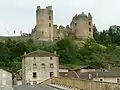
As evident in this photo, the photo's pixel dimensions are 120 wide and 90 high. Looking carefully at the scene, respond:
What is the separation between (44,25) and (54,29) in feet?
19.9

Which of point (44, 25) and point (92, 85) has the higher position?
point (44, 25)

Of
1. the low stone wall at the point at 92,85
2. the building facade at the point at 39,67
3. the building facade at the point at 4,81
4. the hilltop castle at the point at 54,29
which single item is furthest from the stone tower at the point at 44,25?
the building facade at the point at 4,81

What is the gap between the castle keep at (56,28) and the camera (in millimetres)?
91375

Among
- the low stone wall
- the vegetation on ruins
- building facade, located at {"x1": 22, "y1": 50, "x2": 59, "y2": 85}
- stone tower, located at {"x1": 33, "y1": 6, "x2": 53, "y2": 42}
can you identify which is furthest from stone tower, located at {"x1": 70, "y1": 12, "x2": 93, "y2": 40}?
the low stone wall

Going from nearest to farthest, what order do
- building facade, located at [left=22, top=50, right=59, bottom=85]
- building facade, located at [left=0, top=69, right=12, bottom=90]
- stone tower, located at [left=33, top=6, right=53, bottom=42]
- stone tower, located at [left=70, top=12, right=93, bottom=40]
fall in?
1. building facade, located at [left=0, top=69, right=12, bottom=90]
2. building facade, located at [left=22, top=50, right=59, bottom=85]
3. stone tower, located at [left=33, top=6, right=53, bottom=42]
4. stone tower, located at [left=70, top=12, right=93, bottom=40]

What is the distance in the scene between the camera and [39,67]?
64250mm

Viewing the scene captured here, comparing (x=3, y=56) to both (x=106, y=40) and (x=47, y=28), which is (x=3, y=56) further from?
(x=106, y=40)

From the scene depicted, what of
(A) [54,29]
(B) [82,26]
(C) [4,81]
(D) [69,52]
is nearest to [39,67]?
(D) [69,52]

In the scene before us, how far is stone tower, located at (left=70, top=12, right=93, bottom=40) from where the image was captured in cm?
9888

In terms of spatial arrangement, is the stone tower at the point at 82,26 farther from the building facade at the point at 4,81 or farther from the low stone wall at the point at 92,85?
the building facade at the point at 4,81

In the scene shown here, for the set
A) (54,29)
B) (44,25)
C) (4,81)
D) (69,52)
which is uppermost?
Answer: (44,25)

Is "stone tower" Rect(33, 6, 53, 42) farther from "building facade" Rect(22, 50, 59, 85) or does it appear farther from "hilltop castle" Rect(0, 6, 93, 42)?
"building facade" Rect(22, 50, 59, 85)

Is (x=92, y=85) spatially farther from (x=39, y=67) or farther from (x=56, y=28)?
(x=56, y=28)

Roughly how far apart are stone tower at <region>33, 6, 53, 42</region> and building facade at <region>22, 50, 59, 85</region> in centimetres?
2714
